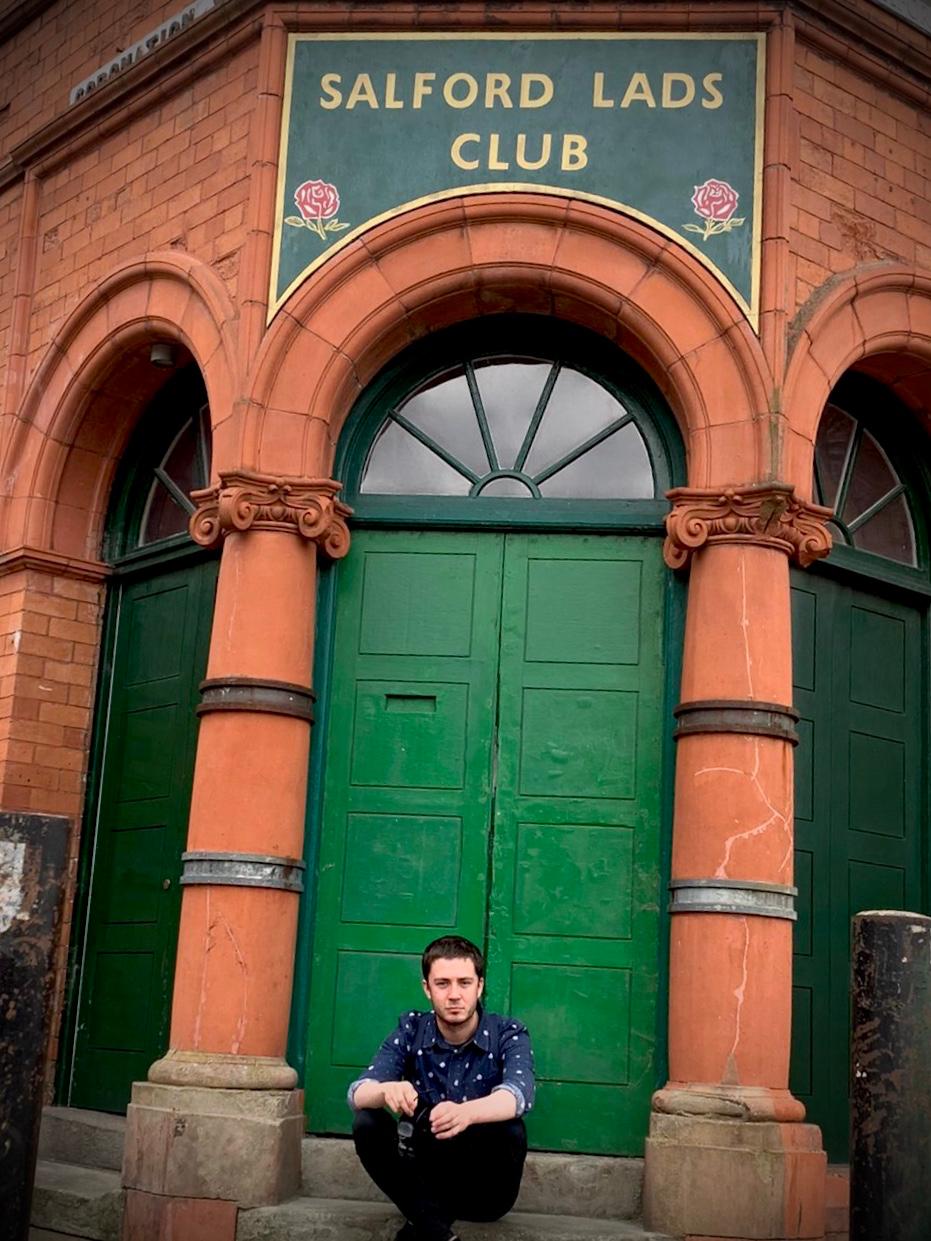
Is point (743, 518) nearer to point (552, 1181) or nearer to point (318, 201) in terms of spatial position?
point (318, 201)

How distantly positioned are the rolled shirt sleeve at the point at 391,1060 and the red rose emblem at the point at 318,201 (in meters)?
3.88

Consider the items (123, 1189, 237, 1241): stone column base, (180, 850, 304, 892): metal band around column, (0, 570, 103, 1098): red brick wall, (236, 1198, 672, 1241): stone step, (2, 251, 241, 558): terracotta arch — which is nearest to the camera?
(236, 1198, 672, 1241): stone step

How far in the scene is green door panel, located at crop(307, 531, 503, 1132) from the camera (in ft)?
25.6

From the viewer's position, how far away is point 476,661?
26.5 ft

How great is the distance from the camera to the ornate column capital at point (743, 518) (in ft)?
24.7

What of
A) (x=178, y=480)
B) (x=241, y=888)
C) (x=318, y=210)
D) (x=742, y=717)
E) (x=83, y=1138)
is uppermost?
(x=318, y=210)

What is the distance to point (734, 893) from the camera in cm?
721

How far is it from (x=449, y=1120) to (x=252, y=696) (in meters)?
2.48

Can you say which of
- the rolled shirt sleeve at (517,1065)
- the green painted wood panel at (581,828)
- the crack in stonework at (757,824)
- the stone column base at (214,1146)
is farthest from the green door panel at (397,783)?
the rolled shirt sleeve at (517,1065)

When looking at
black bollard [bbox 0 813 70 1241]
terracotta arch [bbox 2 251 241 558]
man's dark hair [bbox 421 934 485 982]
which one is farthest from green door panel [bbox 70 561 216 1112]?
black bollard [bbox 0 813 70 1241]

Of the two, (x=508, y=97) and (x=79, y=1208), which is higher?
(x=508, y=97)

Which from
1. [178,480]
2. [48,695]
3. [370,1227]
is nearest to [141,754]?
[48,695]

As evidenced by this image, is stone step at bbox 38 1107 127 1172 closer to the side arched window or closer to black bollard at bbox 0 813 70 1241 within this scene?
black bollard at bbox 0 813 70 1241

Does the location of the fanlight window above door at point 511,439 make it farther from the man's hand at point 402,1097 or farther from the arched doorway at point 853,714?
the man's hand at point 402,1097
